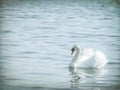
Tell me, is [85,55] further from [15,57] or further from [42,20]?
[42,20]

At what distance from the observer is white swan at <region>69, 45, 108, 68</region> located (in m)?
7.03

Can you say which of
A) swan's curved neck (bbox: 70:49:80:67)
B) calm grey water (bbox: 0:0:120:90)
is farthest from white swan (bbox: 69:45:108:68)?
calm grey water (bbox: 0:0:120:90)

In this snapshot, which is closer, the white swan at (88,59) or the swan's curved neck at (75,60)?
the swan's curved neck at (75,60)

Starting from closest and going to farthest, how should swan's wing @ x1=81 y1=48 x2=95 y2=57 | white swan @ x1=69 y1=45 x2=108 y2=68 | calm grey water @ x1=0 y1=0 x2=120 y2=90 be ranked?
1. calm grey water @ x1=0 y1=0 x2=120 y2=90
2. white swan @ x1=69 y1=45 x2=108 y2=68
3. swan's wing @ x1=81 y1=48 x2=95 y2=57

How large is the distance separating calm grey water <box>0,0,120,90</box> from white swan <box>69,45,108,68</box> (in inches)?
4.1

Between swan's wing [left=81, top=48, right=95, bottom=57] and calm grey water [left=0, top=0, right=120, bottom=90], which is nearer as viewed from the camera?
calm grey water [left=0, top=0, right=120, bottom=90]

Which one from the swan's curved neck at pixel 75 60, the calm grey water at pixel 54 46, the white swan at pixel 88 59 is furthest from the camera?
the white swan at pixel 88 59

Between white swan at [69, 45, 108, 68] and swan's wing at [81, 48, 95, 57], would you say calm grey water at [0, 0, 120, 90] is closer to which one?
white swan at [69, 45, 108, 68]

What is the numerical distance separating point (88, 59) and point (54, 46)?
1.13 meters

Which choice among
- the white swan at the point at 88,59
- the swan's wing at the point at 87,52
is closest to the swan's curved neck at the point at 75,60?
the white swan at the point at 88,59

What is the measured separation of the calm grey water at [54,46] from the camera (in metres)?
4.14

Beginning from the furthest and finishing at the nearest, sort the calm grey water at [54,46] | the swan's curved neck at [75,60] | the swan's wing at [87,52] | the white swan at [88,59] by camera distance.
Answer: the swan's wing at [87,52]
the white swan at [88,59]
the swan's curved neck at [75,60]
the calm grey water at [54,46]

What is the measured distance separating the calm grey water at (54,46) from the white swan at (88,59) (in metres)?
0.10

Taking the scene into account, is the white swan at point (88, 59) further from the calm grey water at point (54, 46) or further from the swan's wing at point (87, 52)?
the calm grey water at point (54, 46)
